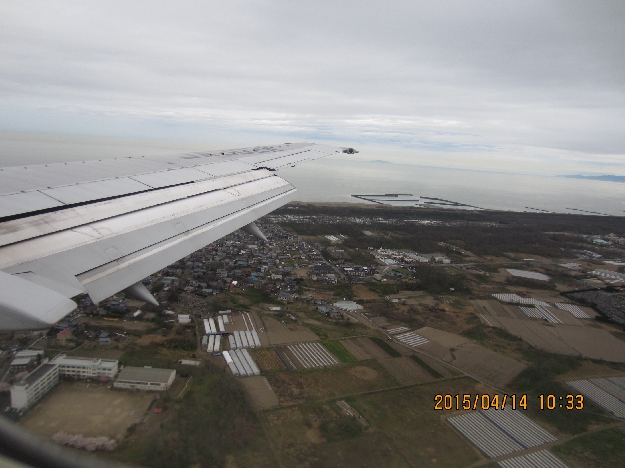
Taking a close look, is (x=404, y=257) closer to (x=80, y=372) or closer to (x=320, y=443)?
(x=320, y=443)

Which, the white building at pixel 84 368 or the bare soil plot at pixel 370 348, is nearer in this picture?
the white building at pixel 84 368

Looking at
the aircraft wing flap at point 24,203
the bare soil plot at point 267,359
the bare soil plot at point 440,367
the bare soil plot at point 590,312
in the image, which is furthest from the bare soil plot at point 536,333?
the aircraft wing flap at point 24,203

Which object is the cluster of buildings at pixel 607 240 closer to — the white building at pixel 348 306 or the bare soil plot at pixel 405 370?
the white building at pixel 348 306

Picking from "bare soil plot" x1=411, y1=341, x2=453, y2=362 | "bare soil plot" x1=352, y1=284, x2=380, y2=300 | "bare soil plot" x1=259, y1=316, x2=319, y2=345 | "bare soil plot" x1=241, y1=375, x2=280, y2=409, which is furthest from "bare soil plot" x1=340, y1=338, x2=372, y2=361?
"bare soil plot" x1=352, y1=284, x2=380, y2=300

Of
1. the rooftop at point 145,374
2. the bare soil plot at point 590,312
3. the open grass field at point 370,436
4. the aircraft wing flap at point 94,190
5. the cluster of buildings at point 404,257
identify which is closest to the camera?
the aircraft wing flap at point 94,190

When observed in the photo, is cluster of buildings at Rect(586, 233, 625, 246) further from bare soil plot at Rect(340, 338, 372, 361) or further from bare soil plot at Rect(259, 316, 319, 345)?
bare soil plot at Rect(259, 316, 319, 345)

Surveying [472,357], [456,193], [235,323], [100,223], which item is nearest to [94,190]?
[100,223]

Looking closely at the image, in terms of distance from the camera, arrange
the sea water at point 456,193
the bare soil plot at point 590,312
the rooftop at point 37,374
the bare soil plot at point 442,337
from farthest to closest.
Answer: the sea water at point 456,193
the bare soil plot at point 590,312
the bare soil plot at point 442,337
the rooftop at point 37,374
